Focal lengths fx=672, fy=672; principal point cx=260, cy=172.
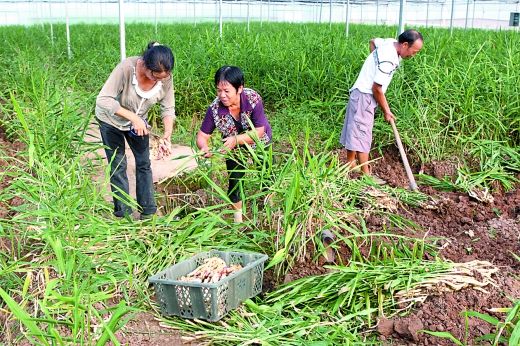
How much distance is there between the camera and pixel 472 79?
19.2 feet

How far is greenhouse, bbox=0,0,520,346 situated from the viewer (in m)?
2.93

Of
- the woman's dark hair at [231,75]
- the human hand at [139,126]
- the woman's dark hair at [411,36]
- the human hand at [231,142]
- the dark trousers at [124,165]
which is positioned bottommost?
the dark trousers at [124,165]

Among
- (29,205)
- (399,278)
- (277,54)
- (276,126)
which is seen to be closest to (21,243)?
(29,205)

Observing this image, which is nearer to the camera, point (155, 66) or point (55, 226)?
point (55, 226)

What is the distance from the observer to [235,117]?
13.5ft

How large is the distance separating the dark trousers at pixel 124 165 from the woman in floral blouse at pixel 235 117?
1.64ft

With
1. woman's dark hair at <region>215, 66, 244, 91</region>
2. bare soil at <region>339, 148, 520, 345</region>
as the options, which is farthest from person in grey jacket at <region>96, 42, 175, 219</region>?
bare soil at <region>339, 148, 520, 345</region>

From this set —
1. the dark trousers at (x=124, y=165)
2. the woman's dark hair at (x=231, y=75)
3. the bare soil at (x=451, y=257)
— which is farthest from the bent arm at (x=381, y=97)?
the dark trousers at (x=124, y=165)

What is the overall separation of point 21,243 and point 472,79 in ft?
13.2

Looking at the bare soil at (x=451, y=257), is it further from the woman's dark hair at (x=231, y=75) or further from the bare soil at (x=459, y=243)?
the woman's dark hair at (x=231, y=75)

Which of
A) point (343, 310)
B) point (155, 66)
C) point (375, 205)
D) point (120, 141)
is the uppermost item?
point (155, 66)

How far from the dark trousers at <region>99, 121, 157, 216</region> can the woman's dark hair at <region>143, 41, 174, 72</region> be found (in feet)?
2.11

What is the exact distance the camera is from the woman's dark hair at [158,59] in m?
3.78

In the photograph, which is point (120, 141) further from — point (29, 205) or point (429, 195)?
point (429, 195)
